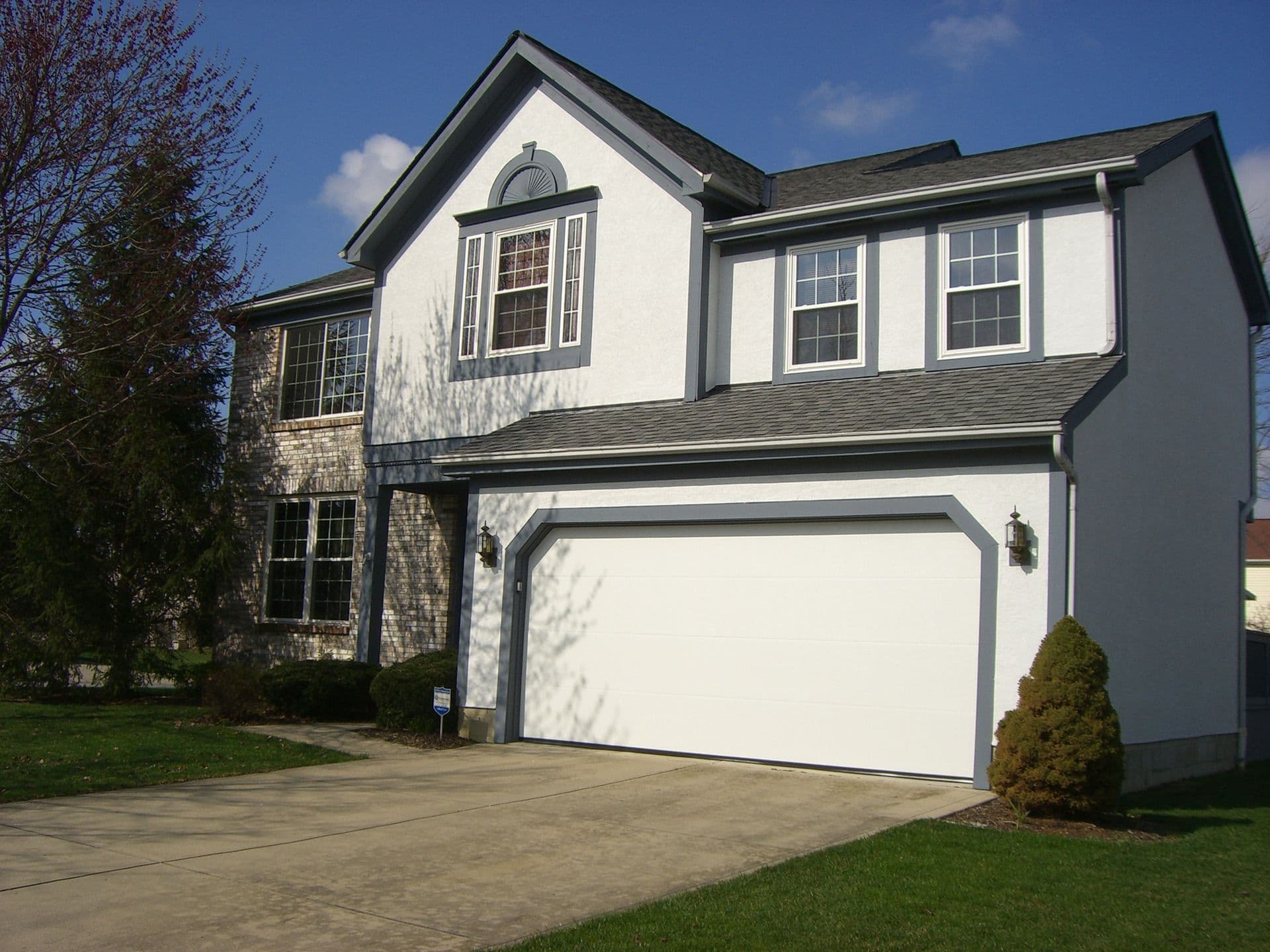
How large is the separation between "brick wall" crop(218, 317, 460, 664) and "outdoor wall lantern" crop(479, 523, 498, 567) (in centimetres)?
343

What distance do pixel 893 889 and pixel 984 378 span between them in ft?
21.5

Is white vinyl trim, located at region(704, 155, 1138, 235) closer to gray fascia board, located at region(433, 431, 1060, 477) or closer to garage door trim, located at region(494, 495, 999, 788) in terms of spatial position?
gray fascia board, located at region(433, 431, 1060, 477)

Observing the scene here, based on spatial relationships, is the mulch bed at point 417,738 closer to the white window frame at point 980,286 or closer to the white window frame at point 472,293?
the white window frame at point 472,293

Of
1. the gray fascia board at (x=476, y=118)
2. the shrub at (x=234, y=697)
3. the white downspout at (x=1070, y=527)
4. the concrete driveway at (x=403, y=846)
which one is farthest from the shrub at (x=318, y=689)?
the white downspout at (x=1070, y=527)

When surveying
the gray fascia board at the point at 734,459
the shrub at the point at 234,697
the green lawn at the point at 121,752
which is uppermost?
the gray fascia board at the point at 734,459

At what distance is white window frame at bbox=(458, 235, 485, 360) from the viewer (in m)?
16.4

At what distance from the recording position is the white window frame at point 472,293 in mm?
16422

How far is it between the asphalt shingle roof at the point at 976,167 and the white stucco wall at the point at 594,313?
1708 mm

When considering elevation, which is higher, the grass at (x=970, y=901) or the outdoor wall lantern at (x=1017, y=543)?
the outdoor wall lantern at (x=1017, y=543)

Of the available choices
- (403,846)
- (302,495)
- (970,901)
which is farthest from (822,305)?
(302,495)

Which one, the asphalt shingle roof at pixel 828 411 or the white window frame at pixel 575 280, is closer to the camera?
the asphalt shingle roof at pixel 828 411

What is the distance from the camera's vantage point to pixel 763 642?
12.1 meters

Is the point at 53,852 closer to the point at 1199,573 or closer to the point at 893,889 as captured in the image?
the point at 893,889

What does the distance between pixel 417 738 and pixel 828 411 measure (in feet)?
20.0
